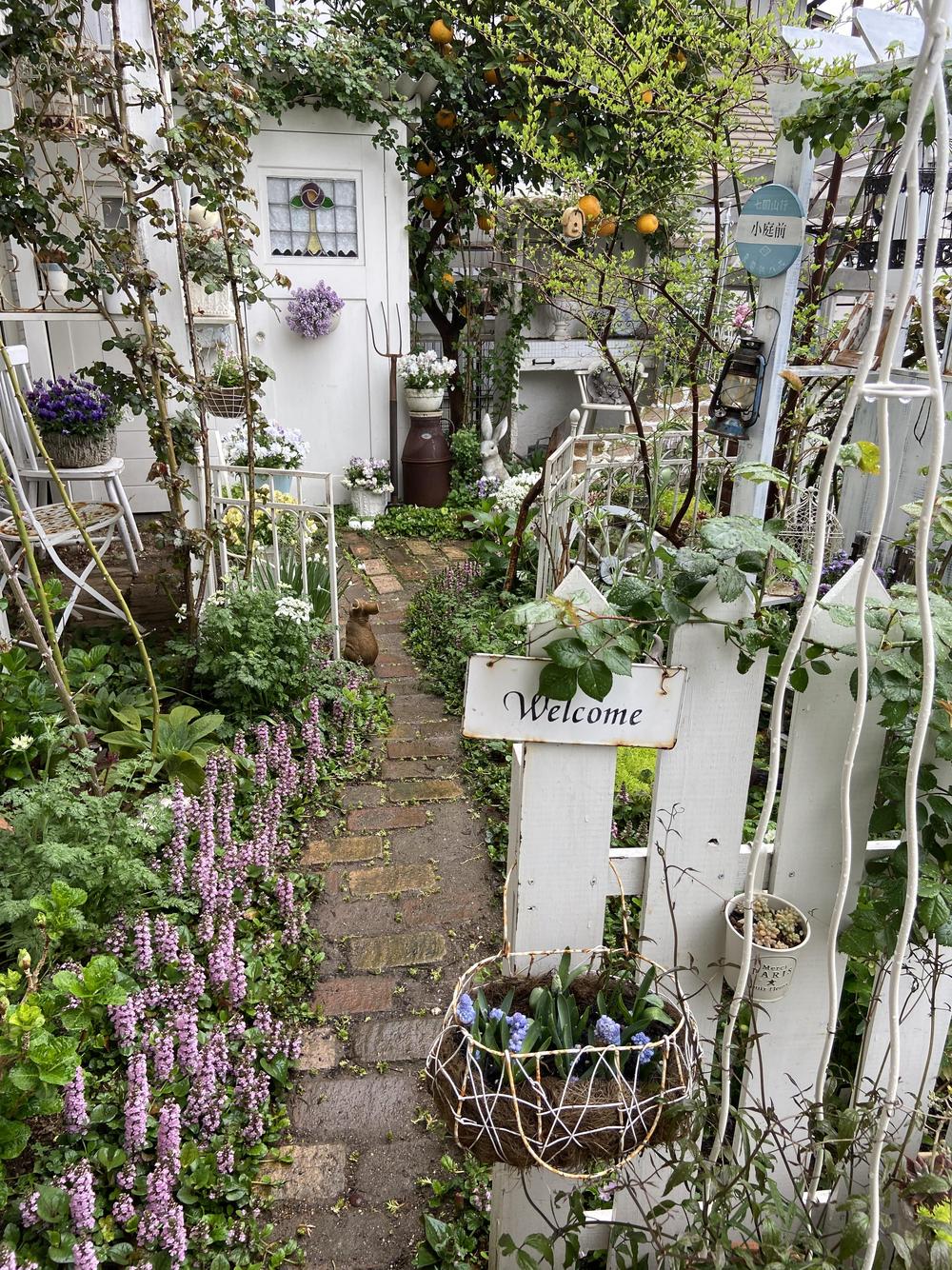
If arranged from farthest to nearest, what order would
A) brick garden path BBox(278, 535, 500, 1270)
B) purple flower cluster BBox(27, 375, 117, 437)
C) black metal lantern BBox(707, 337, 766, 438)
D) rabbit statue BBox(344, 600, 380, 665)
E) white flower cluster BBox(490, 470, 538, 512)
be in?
white flower cluster BBox(490, 470, 538, 512) → rabbit statue BBox(344, 600, 380, 665) → purple flower cluster BBox(27, 375, 117, 437) → black metal lantern BBox(707, 337, 766, 438) → brick garden path BBox(278, 535, 500, 1270)

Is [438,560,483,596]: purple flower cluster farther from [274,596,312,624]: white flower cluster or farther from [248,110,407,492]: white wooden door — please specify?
[248,110,407,492]: white wooden door

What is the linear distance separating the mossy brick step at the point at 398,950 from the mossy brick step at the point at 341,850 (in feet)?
1.25

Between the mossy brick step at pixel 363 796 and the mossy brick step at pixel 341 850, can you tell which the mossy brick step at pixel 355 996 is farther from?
the mossy brick step at pixel 363 796

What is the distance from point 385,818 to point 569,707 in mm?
1955

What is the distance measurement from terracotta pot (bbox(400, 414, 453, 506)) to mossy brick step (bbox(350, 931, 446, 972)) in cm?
491

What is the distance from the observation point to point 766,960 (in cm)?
133

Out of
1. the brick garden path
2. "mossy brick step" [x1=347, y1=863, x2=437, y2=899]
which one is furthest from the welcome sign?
"mossy brick step" [x1=347, y1=863, x2=437, y2=899]

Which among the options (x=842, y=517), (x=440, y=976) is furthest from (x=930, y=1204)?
(x=842, y=517)

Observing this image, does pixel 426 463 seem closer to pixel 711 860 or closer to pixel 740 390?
pixel 740 390

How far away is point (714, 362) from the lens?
346 cm

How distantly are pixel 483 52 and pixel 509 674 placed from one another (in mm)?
6664

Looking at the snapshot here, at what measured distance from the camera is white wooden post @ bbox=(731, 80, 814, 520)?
2295mm

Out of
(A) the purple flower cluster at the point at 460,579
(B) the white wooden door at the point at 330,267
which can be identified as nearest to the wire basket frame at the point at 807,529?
(A) the purple flower cluster at the point at 460,579

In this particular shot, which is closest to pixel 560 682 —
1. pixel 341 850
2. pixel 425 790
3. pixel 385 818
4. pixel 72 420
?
pixel 341 850
